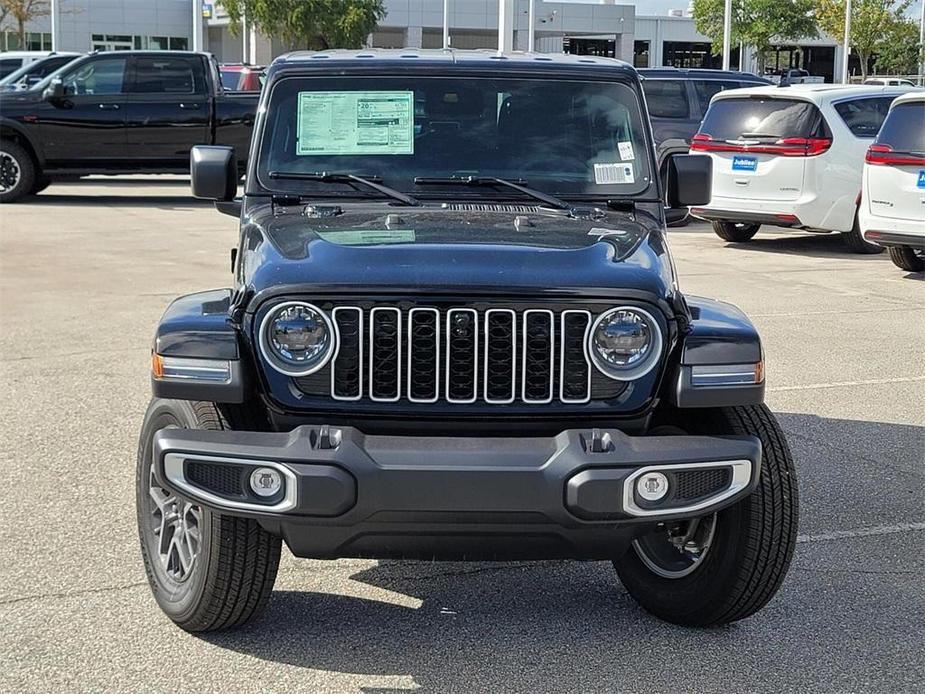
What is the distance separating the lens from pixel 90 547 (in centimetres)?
526

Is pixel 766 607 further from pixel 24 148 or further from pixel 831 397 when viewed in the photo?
pixel 24 148

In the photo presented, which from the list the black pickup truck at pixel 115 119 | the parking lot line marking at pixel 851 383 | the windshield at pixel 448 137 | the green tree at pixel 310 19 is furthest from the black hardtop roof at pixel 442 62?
the green tree at pixel 310 19

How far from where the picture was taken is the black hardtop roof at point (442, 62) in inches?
209

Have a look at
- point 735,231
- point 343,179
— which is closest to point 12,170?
point 735,231

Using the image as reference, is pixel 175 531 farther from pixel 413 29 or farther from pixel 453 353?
pixel 413 29

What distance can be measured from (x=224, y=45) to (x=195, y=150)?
232 feet

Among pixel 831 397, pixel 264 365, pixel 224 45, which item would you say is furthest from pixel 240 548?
pixel 224 45

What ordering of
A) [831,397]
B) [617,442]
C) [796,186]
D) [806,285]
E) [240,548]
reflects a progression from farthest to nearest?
1. [796,186]
2. [806,285]
3. [831,397]
4. [240,548]
5. [617,442]

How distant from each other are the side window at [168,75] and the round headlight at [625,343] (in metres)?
16.6

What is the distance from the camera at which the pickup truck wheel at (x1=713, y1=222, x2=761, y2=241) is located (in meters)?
16.2

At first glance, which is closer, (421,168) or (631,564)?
(631,564)

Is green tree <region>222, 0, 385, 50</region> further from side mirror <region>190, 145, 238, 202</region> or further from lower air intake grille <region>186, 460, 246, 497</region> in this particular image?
lower air intake grille <region>186, 460, 246, 497</region>

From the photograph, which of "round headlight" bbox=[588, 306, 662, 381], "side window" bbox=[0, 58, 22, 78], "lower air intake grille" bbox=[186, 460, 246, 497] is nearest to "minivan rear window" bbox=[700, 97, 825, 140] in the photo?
"round headlight" bbox=[588, 306, 662, 381]

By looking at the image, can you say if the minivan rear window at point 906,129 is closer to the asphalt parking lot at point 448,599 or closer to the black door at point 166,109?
the asphalt parking lot at point 448,599
